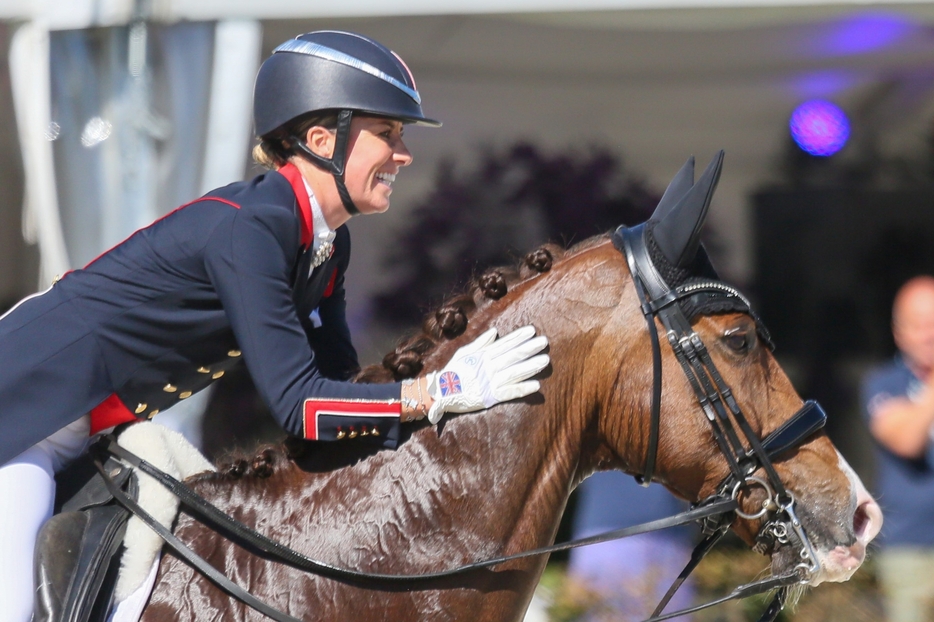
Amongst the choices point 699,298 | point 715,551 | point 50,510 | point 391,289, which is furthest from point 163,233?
point 715,551

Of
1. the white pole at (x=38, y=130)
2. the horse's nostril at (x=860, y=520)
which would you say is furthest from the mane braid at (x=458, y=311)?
the white pole at (x=38, y=130)

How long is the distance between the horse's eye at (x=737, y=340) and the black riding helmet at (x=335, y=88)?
0.79 meters

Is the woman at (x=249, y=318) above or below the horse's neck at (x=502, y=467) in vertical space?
above

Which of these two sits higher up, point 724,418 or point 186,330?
point 186,330

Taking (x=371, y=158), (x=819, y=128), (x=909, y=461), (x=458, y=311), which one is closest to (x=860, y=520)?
(x=458, y=311)

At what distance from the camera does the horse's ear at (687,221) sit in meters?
1.92

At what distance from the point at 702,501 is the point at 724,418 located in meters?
0.21

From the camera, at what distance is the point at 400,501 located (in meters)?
1.94

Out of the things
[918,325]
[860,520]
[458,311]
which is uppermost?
[458,311]

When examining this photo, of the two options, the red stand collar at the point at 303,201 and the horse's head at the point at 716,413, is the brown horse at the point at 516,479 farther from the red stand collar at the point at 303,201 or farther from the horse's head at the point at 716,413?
the red stand collar at the point at 303,201

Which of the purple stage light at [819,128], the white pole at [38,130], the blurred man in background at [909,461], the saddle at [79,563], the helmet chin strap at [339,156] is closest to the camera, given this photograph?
the saddle at [79,563]

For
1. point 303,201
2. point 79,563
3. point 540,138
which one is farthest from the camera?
point 540,138

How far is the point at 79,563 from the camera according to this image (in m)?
1.80

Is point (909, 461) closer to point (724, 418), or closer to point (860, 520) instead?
point (860, 520)
